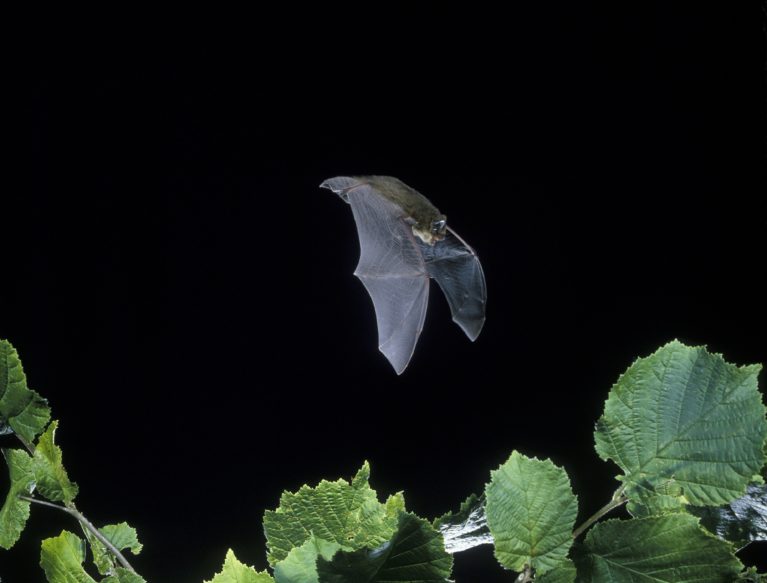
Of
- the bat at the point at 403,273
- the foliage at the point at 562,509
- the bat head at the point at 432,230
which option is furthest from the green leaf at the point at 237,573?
the bat at the point at 403,273

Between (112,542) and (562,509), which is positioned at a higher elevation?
(562,509)

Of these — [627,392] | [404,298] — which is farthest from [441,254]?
[627,392]

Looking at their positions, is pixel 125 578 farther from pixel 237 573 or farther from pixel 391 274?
pixel 391 274

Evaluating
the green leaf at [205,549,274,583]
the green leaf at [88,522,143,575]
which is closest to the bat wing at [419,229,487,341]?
the green leaf at [88,522,143,575]

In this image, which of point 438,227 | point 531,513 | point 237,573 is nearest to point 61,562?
point 237,573

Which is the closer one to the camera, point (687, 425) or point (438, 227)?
point (687, 425)

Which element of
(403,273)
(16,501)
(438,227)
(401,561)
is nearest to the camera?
(401,561)

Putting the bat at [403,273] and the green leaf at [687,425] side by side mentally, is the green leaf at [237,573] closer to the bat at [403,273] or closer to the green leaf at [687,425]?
the green leaf at [687,425]

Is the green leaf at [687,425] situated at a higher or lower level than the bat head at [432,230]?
higher
